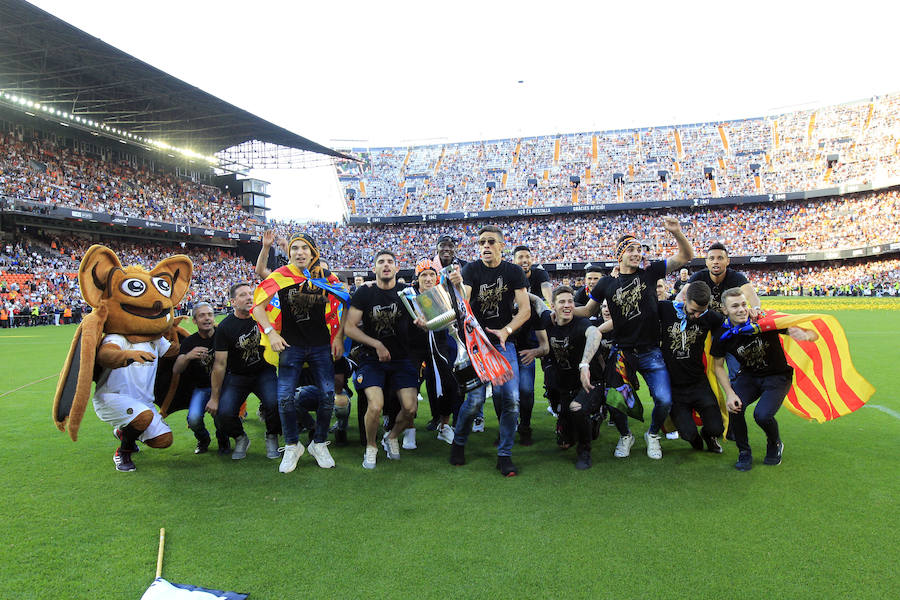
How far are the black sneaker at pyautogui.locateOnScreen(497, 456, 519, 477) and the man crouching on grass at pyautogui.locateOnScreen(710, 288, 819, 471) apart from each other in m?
2.04

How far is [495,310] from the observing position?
17.0 feet

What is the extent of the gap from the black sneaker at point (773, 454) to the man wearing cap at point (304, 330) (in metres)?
4.12

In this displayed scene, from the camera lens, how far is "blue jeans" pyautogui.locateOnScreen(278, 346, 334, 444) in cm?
500

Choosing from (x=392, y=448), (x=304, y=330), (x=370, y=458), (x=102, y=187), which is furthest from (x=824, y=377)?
(x=102, y=187)

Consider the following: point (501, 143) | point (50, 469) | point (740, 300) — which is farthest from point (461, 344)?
point (501, 143)

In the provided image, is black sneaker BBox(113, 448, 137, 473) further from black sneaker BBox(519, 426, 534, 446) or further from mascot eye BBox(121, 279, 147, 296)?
black sneaker BBox(519, 426, 534, 446)

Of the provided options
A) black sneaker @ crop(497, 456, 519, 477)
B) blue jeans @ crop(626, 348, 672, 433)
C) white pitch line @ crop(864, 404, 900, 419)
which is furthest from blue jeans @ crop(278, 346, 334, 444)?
white pitch line @ crop(864, 404, 900, 419)

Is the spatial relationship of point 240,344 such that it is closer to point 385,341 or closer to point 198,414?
point 198,414

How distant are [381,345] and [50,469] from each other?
133 inches

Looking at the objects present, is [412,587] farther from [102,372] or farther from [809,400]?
[809,400]

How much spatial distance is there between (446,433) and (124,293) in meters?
3.63

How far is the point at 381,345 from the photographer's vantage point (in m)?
5.08

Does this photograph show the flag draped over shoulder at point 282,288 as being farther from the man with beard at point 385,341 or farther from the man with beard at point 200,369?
the man with beard at point 200,369

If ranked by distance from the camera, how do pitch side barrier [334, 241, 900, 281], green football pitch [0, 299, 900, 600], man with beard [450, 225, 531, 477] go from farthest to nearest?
pitch side barrier [334, 241, 900, 281] → man with beard [450, 225, 531, 477] → green football pitch [0, 299, 900, 600]
